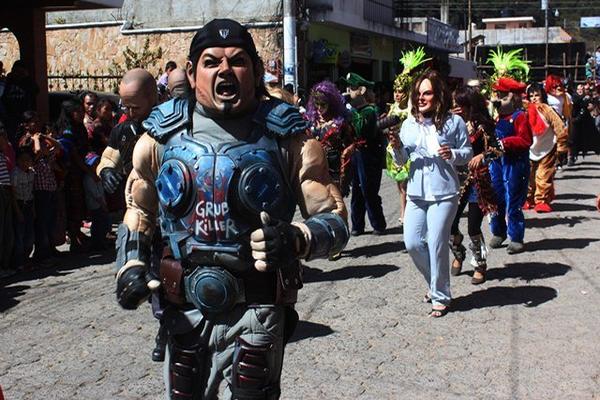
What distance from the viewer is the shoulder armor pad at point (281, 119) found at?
128 inches

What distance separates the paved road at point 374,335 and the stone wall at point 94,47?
40.1 feet

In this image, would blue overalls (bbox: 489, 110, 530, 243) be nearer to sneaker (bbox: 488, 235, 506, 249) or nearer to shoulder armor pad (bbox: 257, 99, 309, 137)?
sneaker (bbox: 488, 235, 506, 249)

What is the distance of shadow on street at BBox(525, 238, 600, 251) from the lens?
9609 millimetres

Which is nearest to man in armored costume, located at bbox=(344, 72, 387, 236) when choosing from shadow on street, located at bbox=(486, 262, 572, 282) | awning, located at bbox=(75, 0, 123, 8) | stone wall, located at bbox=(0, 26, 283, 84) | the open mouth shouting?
shadow on street, located at bbox=(486, 262, 572, 282)

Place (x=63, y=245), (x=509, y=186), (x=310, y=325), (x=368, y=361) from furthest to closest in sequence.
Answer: (x=63, y=245)
(x=509, y=186)
(x=310, y=325)
(x=368, y=361)

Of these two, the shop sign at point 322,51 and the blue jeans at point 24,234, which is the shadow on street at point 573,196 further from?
the blue jeans at point 24,234

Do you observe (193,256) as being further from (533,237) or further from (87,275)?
(533,237)

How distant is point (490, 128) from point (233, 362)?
17.5 feet

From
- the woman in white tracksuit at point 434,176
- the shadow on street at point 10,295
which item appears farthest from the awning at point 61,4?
the woman in white tracksuit at point 434,176

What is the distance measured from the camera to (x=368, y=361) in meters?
5.57

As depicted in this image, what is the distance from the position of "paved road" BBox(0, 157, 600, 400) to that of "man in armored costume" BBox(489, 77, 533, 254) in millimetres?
404

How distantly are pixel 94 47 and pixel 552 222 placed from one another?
1376 cm

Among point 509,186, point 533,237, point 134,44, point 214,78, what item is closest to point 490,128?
point 509,186

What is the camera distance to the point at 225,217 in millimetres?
3178
